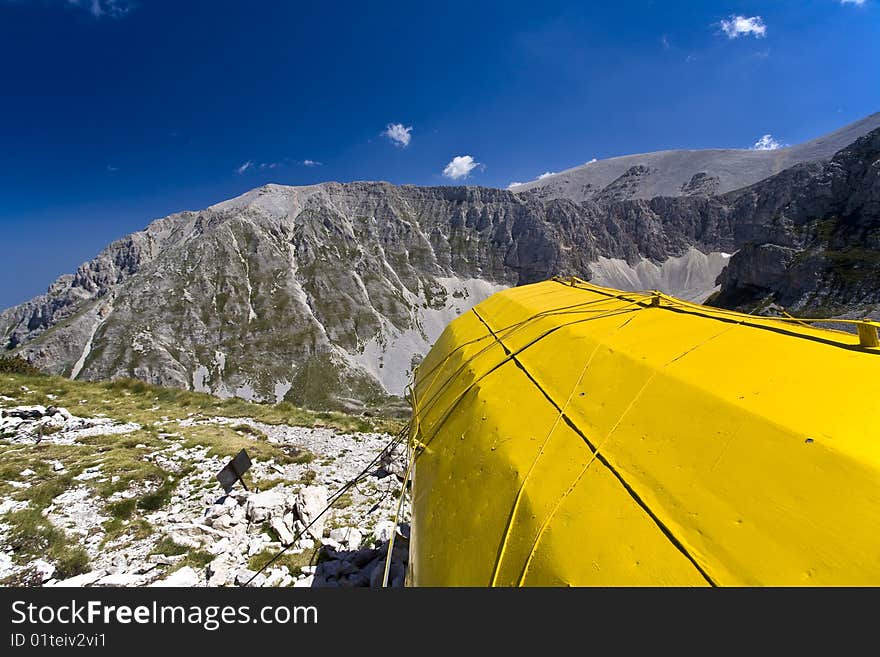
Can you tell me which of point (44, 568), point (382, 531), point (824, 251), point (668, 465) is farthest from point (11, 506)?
point (824, 251)

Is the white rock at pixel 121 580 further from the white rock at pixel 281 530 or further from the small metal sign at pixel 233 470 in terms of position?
the small metal sign at pixel 233 470

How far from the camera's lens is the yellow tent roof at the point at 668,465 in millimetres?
2490

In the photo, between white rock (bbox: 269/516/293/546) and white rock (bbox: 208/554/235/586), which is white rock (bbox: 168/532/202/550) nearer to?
white rock (bbox: 208/554/235/586)

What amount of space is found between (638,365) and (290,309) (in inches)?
6411

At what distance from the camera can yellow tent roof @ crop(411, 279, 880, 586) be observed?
2.49 m

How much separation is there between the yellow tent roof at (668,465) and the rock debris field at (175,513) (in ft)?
4.73

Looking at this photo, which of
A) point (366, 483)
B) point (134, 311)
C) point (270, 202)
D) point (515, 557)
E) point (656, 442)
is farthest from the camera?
point (270, 202)

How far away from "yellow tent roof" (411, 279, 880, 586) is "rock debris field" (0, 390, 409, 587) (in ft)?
4.73

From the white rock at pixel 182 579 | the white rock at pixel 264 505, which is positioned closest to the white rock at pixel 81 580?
the white rock at pixel 182 579

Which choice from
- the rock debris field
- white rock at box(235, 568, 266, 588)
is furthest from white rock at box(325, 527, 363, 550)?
white rock at box(235, 568, 266, 588)

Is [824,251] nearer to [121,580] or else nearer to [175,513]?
[175,513]
